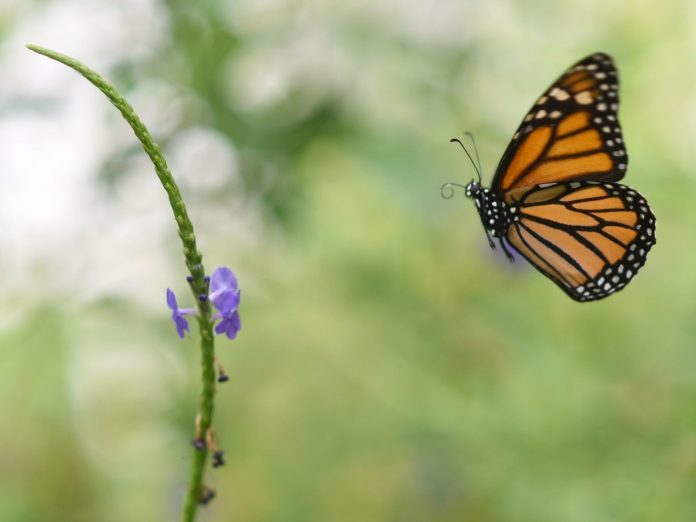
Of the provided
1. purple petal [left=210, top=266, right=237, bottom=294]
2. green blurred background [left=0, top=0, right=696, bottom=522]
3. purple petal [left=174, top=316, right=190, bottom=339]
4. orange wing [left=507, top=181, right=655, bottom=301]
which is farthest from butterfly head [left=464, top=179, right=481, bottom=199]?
purple petal [left=174, top=316, right=190, bottom=339]

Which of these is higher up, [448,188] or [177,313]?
[448,188]


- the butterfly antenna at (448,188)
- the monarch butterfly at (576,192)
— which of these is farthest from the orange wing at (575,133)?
the butterfly antenna at (448,188)

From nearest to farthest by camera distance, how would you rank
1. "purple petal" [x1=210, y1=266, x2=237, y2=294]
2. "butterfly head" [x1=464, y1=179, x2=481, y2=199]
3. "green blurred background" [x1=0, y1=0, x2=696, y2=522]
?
"purple petal" [x1=210, y1=266, x2=237, y2=294] → "butterfly head" [x1=464, y1=179, x2=481, y2=199] → "green blurred background" [x1=0, y1=0, x2=696, y2=522]

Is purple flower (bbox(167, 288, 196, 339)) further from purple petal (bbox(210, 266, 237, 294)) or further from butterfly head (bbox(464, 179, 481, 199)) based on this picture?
butterfly head (bbox(464, 179, 481, 199))

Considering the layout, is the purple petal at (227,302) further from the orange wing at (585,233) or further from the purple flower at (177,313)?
the orange wing at (585,233)

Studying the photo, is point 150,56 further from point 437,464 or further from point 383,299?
point 437,464

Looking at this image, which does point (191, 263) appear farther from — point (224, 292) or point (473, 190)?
point (473, 190)

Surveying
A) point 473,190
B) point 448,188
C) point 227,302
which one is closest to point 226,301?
point 227,302
